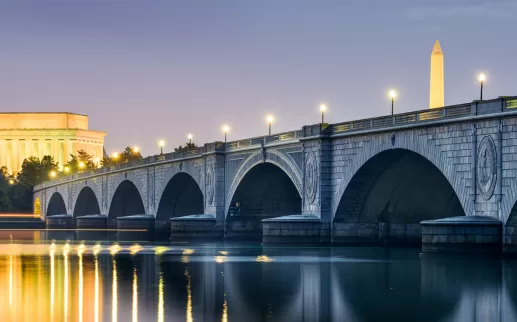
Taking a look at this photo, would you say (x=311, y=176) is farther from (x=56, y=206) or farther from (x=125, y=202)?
(x=56, y=206)

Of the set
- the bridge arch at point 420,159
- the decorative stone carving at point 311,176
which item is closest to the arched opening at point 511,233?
the bridge arch at point 420,159

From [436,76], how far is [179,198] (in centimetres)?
4419

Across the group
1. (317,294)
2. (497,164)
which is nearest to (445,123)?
(497,164)

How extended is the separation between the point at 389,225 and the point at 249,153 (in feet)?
68.6

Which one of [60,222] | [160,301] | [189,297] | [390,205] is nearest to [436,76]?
[390,205]

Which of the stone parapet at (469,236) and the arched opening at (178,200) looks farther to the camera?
the arched opening at (178,200)

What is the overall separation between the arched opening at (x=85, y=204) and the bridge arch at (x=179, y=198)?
4773 centimetres

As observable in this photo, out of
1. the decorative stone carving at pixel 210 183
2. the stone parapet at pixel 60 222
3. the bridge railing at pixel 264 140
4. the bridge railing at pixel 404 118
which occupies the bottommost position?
the stone parapet at pixel 60 222

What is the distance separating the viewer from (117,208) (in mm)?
146500

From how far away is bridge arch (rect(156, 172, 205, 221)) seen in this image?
11766cm

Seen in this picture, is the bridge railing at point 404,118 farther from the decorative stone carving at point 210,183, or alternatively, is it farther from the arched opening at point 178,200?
the arched opening at point 178,200

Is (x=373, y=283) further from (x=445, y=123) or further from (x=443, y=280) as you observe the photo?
(x=445, y=123)

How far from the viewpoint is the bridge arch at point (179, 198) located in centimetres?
11766

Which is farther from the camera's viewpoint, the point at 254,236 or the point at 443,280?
the point at 254,236
